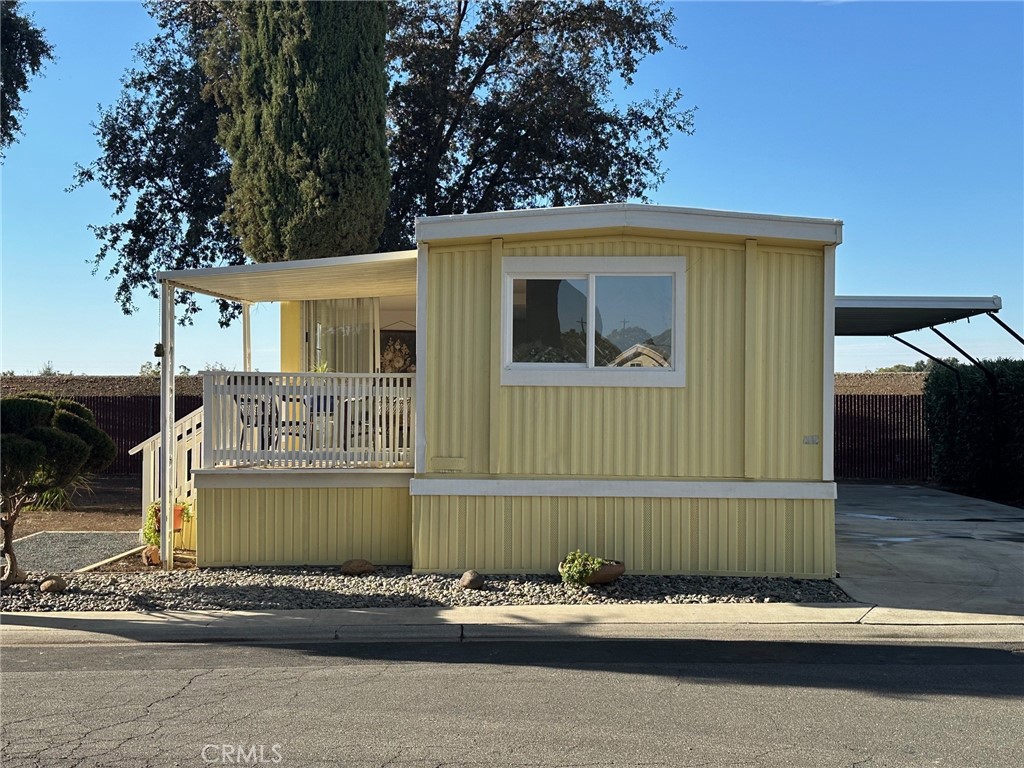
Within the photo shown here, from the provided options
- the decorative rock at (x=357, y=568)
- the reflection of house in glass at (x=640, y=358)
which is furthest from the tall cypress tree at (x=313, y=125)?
the reflection of house in glass at (x=640, y=358)

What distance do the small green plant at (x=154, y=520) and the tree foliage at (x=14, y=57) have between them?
11.2 metres

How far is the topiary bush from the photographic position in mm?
7973

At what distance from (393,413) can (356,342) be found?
3741 millimetres

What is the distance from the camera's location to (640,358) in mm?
9055

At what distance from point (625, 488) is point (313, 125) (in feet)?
29.2

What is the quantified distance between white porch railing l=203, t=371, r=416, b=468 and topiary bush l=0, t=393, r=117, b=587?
1.17 meters

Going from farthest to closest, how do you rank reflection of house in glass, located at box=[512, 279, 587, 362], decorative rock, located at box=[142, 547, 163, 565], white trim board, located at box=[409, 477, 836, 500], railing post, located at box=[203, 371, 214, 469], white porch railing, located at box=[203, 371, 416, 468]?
decorative rock, located at box=[142, 547, 163, 565]
white porch railing, located at box=[203, 371, 416, 468]
railing post, located at box=[203, 371, 214, 469]
reflection of house in glass, located at box=[512, 279, 587, 362]
white trim board, located at box=[409, 477, 836, 500]

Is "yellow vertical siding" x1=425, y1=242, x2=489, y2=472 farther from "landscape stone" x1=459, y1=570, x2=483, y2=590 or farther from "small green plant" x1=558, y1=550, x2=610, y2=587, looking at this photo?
"small green plant" x1=558, y1=550, x2=610, y2=587

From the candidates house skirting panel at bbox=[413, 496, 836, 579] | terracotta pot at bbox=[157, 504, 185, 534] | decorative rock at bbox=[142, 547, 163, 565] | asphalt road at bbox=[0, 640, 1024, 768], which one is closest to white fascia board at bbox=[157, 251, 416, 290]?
house skirting panel at bbox=[413, 496, 836, 579]

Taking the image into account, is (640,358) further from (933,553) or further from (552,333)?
(933,553)

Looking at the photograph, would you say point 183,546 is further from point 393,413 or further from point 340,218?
point 340,218

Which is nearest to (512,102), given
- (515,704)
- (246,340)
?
(246,340)

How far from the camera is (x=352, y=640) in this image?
23.9 ft

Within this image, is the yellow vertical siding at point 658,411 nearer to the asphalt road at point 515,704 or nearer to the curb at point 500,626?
the curb at point 500,626
